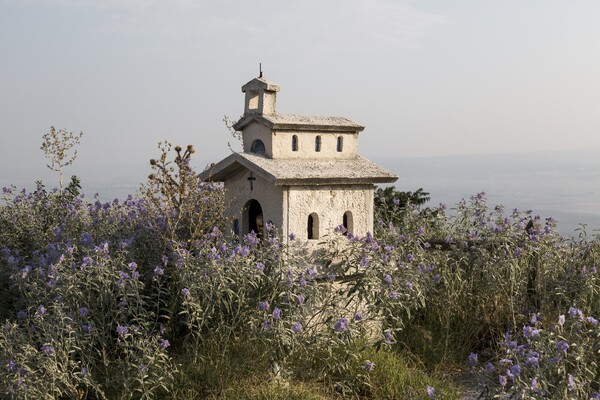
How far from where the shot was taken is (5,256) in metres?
8.20

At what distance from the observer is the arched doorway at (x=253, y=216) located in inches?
351

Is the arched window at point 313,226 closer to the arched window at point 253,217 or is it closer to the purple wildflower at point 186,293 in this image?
the arched window at point 253,217

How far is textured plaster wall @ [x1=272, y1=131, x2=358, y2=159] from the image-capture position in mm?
8461

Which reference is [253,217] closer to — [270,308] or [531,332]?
[270,308]

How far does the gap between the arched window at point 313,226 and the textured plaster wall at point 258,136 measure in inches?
36.1

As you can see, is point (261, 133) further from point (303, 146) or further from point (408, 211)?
point (408, 211)

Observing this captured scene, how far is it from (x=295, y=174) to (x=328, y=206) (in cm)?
71

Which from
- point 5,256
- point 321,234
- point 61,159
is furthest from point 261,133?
point 61,159

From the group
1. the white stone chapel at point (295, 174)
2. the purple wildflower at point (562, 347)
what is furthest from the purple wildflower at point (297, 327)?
the purple wildflower at point (562, 347)

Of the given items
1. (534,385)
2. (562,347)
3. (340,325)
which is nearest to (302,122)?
(340,325)

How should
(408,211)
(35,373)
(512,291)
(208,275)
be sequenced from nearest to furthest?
(35,373), (208,275), (512,291), (408,211)

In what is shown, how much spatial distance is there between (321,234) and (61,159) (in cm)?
555

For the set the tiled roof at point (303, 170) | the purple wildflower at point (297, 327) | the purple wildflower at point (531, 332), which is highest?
the tiled roof at point (303, 170)

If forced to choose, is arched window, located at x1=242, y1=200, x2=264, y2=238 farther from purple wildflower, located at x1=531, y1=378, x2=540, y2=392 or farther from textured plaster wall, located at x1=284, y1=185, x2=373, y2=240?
purple wildflower, located at x1=531, y1=378, x2=540, y2=392
